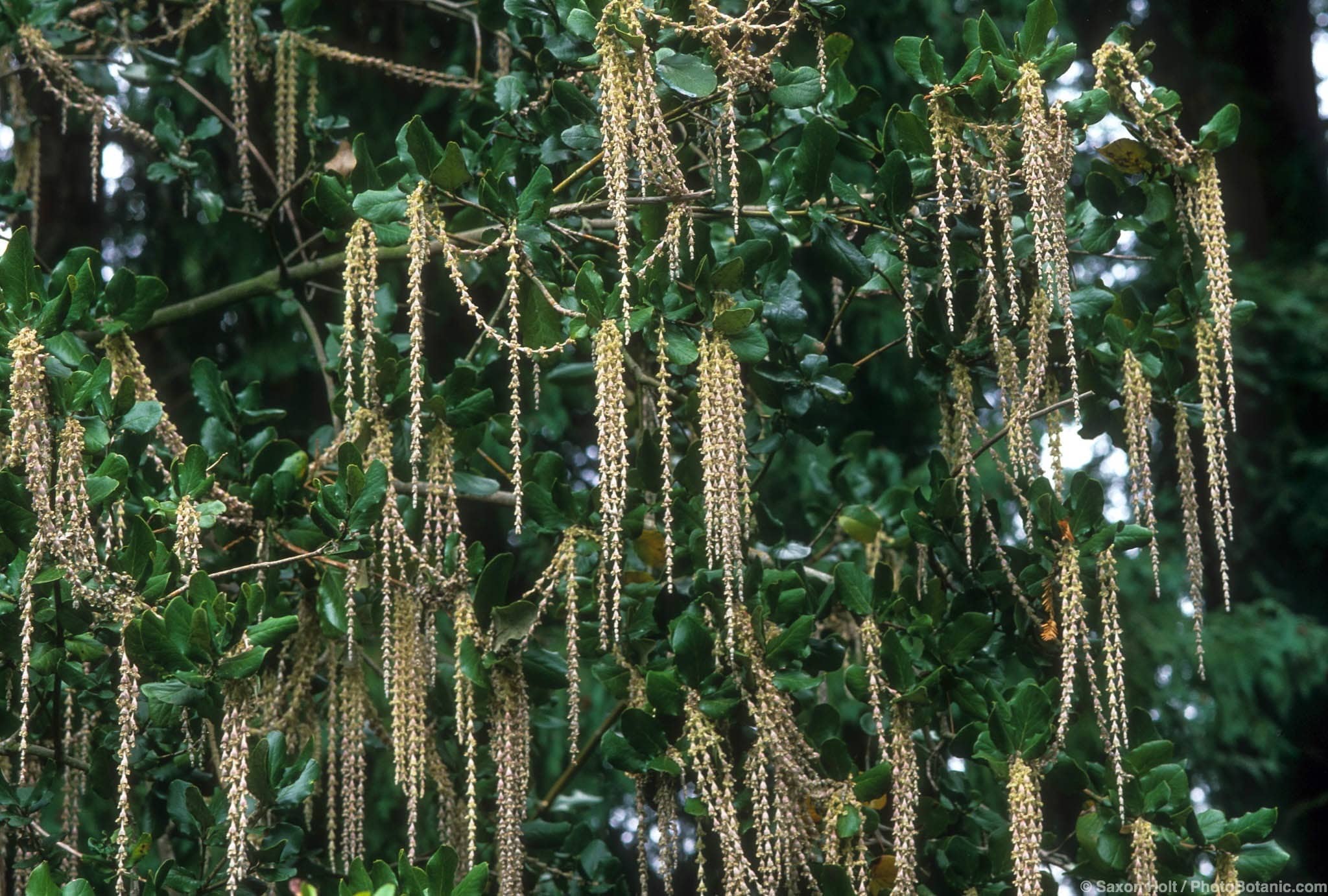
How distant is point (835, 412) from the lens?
4.68 m

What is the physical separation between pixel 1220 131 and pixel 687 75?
0.87 meters

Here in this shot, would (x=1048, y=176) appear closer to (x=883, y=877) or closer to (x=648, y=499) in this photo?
(x=648, y=499)

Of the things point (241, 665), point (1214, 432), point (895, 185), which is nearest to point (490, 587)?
point (241, 665)

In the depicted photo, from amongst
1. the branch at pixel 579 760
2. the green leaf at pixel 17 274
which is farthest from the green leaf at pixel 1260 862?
the green leaf at pixel 17 274

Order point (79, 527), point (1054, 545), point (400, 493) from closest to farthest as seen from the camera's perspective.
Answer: point (79, 527) → point (1054, 545) → point (400, 493)

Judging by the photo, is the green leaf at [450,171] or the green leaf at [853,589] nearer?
the green leaf at [450,171]

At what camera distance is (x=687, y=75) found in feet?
7.10

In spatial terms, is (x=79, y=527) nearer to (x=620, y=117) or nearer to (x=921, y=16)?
(x=620, y=117)

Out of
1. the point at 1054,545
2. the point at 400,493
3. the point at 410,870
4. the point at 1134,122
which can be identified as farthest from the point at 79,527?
the point at 1134,122

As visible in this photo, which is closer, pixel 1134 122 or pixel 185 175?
pixel 1134 122

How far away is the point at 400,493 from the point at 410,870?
91 cm

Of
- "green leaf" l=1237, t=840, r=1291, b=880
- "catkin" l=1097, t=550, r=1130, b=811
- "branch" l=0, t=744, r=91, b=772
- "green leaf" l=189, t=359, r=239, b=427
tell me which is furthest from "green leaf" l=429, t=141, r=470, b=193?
"green leaf" l=1237, t=840, r=1291, b=880

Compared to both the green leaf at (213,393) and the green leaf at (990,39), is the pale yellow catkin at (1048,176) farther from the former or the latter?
the green leaf at (213,393)

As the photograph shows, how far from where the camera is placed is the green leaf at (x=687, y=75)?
2.15m
